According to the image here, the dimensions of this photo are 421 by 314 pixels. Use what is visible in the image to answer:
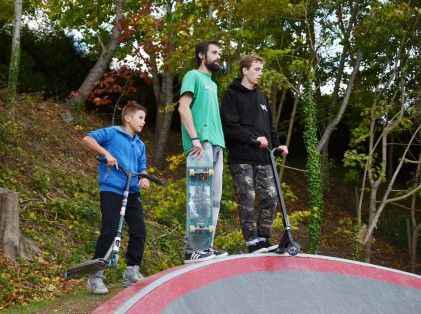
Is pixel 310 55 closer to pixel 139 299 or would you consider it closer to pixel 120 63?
pixel 120 63

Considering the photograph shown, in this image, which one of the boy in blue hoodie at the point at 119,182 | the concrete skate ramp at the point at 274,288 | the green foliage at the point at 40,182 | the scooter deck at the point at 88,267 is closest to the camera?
the concrete skate ramp at the point at 274,288

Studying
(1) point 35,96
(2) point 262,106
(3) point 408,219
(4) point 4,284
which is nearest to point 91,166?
(1) point 35,96

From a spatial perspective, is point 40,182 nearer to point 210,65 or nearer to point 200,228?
point 210,65

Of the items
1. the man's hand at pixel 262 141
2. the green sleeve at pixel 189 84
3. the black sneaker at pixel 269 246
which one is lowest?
the black sneaker at pixel 269 246

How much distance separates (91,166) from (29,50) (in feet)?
25.2

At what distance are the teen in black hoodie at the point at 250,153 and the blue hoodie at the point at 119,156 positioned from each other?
834 mm

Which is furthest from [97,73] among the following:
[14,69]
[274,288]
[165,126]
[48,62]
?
[274,288]

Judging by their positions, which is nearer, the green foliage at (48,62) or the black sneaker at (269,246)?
the black sneaker at (269,246)

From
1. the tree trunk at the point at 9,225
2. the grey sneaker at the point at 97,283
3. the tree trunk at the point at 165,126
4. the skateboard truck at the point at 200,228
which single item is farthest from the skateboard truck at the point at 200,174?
the tree trunk at the point at 165,126

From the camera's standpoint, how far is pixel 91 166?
51.6 feet

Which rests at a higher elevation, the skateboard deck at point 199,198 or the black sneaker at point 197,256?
the skateboard deck at point 199,198

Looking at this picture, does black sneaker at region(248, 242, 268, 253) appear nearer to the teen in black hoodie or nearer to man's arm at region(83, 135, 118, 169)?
the teen in black hoodie

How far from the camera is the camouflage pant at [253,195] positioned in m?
5.78

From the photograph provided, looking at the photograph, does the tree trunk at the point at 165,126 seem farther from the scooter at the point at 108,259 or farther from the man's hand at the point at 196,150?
the scooter at the point at 108,259
